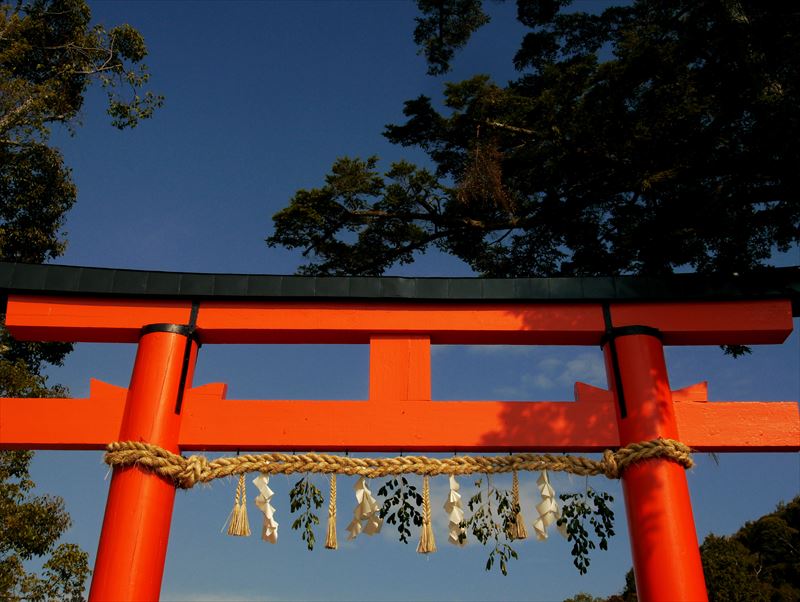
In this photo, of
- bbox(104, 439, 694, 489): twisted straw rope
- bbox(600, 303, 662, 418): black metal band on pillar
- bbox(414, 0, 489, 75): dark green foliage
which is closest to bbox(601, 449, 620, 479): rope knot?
bbox(104, 439, 694, 489): twisted straw rope

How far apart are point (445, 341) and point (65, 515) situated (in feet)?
24.8

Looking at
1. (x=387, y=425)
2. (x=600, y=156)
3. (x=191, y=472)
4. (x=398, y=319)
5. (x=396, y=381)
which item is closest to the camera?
(x=191, y=472)

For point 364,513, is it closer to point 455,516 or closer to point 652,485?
point 455,516

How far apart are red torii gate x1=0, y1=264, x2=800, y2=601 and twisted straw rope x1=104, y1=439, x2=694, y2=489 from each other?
74 millimetres

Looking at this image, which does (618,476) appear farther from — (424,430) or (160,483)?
(160,483)

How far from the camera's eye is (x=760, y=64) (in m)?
6.31

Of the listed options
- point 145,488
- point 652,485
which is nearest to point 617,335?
point 652,485

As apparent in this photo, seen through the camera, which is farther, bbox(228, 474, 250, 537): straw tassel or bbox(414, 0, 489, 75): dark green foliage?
bbox(414, 0, 489, 75): dark green foliage

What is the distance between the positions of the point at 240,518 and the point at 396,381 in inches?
48.9

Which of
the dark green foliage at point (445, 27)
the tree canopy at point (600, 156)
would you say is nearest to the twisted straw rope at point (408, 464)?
the tree canopy at point (600, 156)

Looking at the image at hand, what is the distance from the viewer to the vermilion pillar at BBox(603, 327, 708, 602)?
370cm

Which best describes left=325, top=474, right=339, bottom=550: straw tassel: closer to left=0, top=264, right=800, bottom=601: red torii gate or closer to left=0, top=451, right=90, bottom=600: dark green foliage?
left=0, top=264, right=800, bottom=601: red torii gate

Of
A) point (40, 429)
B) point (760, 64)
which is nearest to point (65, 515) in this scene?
point (40, 429)

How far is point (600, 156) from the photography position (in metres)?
7.79
